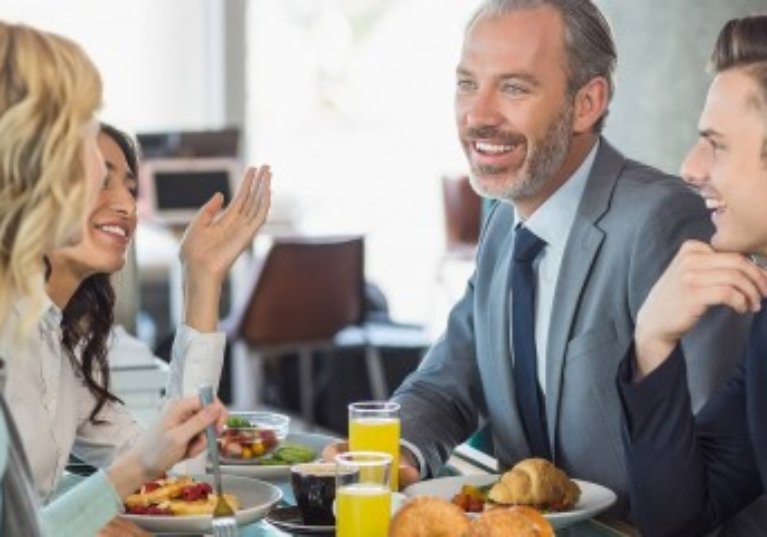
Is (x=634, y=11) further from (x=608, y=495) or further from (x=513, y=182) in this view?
(x=608, y=495)

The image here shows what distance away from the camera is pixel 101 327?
2770 millimetres

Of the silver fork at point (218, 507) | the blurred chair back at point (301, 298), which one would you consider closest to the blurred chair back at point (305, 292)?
the blurred chair back at point (301, 298)

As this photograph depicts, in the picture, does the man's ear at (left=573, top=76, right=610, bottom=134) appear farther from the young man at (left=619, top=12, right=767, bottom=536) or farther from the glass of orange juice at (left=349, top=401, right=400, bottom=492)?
the glass of orange juice at (left=349, top=401, right=400, bottom=492)

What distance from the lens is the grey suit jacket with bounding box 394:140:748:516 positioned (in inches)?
104

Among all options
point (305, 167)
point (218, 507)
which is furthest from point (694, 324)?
point (305, 167)

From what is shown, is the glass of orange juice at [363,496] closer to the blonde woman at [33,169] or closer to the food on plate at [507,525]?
the food on plate at [507,525]

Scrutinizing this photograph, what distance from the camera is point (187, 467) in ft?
8.63

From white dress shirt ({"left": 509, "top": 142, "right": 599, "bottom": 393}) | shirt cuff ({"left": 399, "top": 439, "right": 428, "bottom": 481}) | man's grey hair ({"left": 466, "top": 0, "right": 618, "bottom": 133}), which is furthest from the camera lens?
man's grey hair ({"left": 466, "top": 0, "right": 618, "bottom": 133})

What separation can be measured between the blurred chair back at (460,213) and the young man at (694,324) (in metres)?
5.04

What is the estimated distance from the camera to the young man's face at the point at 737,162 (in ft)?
7.34

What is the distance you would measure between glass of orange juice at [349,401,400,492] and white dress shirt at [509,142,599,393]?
451mm

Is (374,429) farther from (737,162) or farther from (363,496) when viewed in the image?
(737,162)

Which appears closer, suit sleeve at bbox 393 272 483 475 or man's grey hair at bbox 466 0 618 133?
suit sleeve at bbox 393 272 483 475

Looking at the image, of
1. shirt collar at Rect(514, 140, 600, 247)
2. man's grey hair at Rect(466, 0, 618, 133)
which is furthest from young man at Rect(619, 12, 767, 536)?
man's grey hair at Rect(466, 0, 618, 133)
